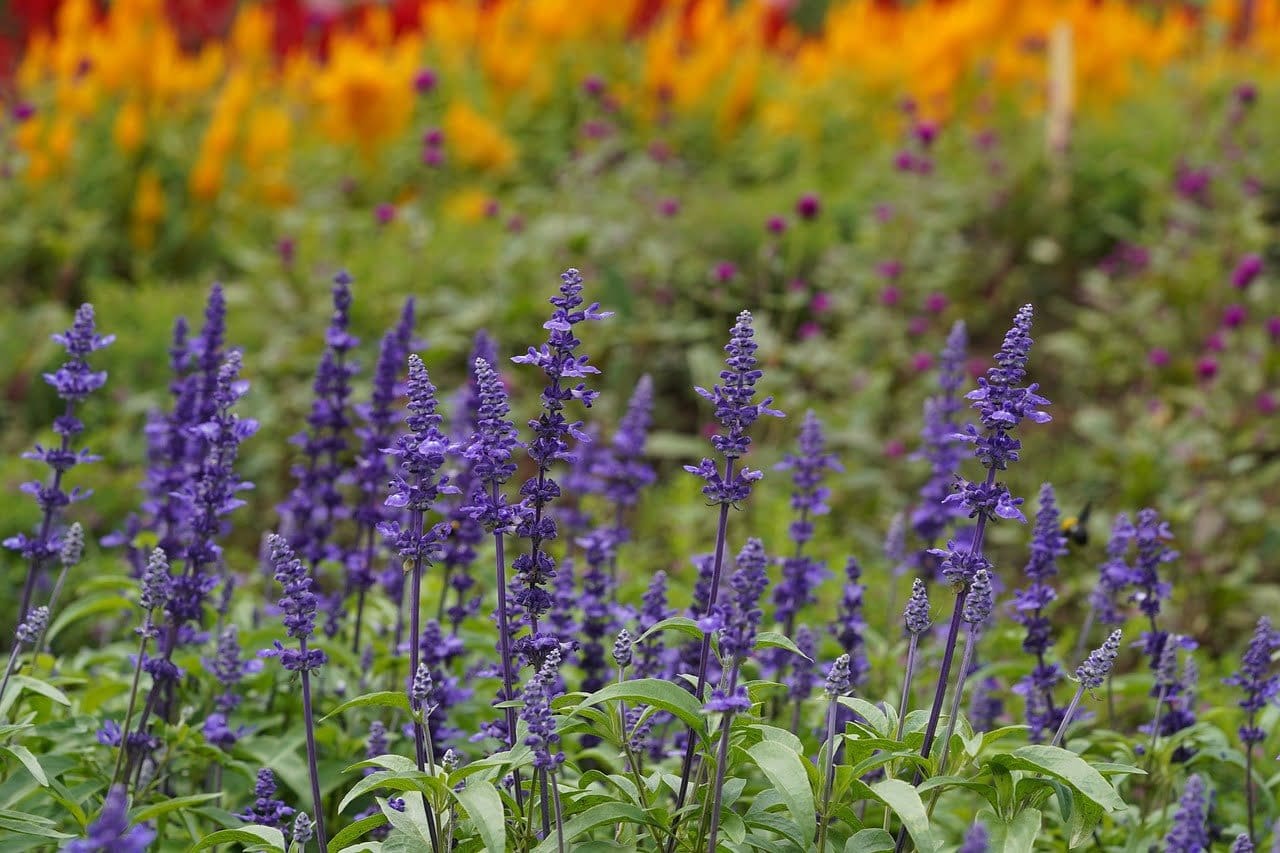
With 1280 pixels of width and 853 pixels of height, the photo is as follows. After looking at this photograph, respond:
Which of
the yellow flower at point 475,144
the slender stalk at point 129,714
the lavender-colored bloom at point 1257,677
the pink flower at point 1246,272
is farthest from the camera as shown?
the yellow flower at point 475,144

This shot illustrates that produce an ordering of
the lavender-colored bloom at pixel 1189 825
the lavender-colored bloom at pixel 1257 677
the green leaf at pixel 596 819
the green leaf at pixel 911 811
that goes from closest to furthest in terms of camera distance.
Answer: the lavender-colored bloom at pixel 1189 825, the green leaf at pixel 911 811, the green leaf at pixel 596 819, the lavender-colored bloom at pixel 1257 677

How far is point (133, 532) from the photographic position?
402cm

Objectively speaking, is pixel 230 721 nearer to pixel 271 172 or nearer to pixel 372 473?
pixel 372 473

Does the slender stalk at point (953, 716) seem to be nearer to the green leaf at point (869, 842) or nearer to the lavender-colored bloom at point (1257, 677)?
the green leaf at point (869, 842)

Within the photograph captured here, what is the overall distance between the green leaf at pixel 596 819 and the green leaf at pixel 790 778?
224mm

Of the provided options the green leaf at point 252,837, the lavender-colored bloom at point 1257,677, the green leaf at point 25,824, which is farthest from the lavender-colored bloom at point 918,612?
the green leaf at point 25,824

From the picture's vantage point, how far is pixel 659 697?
7.51ft

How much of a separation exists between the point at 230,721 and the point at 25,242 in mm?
5613

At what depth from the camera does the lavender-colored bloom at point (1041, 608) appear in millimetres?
3105

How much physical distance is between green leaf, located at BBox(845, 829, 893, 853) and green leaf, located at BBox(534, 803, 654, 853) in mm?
384

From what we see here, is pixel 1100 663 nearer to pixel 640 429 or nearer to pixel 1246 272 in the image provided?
pixel 640 429

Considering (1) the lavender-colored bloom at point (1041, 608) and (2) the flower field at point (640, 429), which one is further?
(1) the lavender-colored bloom at point (1041, 608)

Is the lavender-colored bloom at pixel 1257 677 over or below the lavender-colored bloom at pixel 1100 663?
over

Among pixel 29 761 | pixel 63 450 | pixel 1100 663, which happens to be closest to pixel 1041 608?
pixel 1100 663
